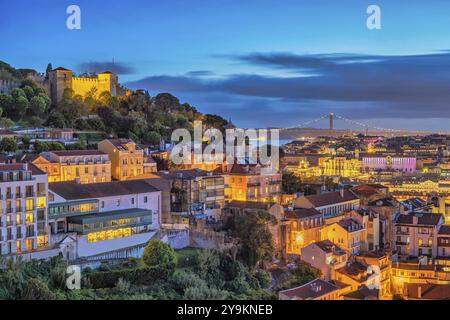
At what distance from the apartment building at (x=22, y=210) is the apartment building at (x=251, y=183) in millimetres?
4554

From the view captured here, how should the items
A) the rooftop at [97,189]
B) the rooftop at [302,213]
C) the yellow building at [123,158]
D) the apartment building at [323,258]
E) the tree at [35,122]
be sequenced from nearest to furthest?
the rooftop at [97,189] < the apartment building at [323,258] < the rooftop at [302,213] < the yellow building at [123,158] < the tree at [35,122]

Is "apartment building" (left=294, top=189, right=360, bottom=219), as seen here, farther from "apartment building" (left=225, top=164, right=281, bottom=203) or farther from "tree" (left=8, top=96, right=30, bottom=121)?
"tree" (left=8, top=96, right=30, bottom=121)

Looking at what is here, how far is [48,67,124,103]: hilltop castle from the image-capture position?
1850 cm

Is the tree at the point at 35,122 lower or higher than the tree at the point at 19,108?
lower

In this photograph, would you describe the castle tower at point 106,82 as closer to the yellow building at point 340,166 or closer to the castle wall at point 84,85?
the castle wall at point 84,85

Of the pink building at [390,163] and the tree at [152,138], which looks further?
the pink building at [390,163]

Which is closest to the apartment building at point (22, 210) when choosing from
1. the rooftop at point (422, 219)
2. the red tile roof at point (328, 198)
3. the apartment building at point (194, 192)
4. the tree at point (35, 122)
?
the apartment building at point (194, 192)

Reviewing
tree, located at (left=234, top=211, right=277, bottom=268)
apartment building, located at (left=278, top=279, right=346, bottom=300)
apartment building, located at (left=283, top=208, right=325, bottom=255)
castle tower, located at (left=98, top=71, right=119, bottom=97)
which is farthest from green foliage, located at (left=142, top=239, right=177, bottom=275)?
castle tower, located at (left=98, top=71, right=119, bottom=97)

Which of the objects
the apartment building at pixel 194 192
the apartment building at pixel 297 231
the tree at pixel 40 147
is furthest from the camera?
the tree at pixel 40 147

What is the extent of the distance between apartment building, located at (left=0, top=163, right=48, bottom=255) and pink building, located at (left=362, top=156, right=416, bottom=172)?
→ 2725cm

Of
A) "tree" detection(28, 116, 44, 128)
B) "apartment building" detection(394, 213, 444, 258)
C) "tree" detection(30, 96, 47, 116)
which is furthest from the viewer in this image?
"tree" detection(30, 96, 47, 116)

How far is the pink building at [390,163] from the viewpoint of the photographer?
3378 centimetres

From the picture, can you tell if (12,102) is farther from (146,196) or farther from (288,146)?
(288,146)

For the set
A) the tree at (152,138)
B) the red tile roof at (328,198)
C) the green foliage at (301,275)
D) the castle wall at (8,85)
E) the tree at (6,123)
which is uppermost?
the castle wall at (8,85)
